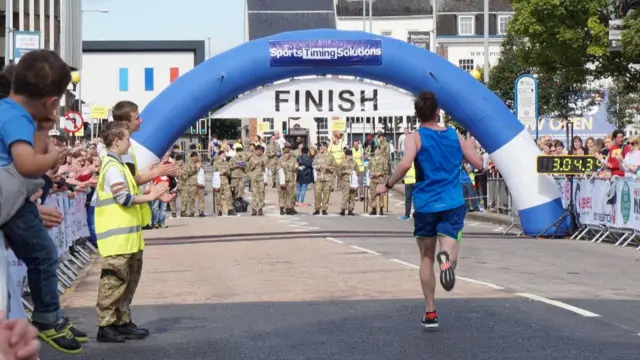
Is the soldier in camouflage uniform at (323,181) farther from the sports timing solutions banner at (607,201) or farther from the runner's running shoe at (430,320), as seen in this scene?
the runner's running shoe at (430,320)

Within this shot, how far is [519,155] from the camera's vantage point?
22234 mm

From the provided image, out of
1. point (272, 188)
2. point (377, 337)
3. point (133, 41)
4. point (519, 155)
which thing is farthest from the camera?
point (133, 41)

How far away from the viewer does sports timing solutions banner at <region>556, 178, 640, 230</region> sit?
1952 cm

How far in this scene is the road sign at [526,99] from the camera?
25.2 metres

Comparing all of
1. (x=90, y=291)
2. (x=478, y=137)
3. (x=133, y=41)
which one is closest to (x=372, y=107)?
(x=478, y=137)

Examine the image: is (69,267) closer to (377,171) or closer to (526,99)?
(526,99)

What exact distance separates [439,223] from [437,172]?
1.28ft

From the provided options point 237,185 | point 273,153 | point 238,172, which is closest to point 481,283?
point 238,172

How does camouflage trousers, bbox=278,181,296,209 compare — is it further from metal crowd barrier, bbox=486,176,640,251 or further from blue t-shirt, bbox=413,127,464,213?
blue t-shirt, bbox=413,127,464,213

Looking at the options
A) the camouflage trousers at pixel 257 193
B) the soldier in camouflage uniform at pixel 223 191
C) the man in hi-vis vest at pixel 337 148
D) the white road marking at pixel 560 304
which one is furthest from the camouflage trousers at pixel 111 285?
the man in hi-vis vest at pixel 337 148

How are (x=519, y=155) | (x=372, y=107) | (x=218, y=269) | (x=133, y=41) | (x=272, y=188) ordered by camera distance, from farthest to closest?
(x=133, y=41), (x=272, y=188), (x=372, y=107), (x=519, y=155), (x=218, y=269)

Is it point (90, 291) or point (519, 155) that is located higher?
point (519, 155)

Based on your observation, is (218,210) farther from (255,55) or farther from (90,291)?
(90,291)

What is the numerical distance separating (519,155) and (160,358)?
49.0 ft
